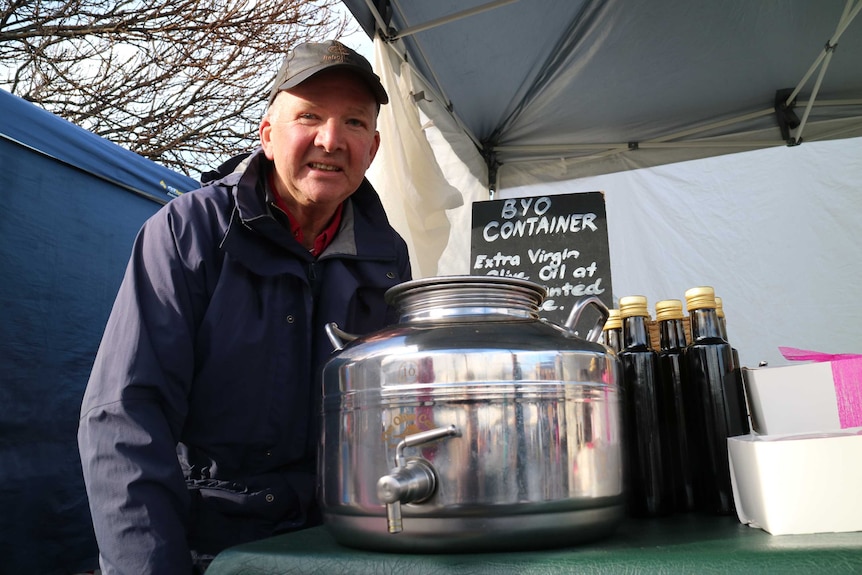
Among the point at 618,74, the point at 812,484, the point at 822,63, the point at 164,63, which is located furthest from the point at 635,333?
the point at 164,63

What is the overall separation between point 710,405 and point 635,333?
16 cm

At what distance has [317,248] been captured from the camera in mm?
1527

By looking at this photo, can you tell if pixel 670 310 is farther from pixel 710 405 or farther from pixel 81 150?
pixel 81 150

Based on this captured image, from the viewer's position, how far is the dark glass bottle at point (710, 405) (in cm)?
99

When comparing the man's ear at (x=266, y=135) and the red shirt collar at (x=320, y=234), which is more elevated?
the man's ear at (x=266, y=135)

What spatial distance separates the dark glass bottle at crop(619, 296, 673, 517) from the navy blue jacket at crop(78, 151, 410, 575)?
0.55 m

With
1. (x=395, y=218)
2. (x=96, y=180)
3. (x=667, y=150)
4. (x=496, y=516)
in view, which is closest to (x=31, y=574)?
(x=96, y=180)

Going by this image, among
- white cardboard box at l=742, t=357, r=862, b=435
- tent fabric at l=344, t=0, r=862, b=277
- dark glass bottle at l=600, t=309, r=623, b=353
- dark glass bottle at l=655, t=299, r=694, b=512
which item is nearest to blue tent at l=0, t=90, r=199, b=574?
tent fabric at l=344, t=0, r=862, b=277

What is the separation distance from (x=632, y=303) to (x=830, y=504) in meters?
0.41

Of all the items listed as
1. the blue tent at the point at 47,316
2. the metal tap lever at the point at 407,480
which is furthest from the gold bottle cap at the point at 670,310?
the blue tent at the point at 47,316

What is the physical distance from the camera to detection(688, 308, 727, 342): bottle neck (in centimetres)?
101

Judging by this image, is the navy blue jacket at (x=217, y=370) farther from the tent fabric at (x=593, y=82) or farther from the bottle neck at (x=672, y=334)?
the tent fabric at (x=593, y=82)

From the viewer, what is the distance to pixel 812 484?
0.75 meters

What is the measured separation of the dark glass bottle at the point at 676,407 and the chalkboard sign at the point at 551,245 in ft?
5.65
